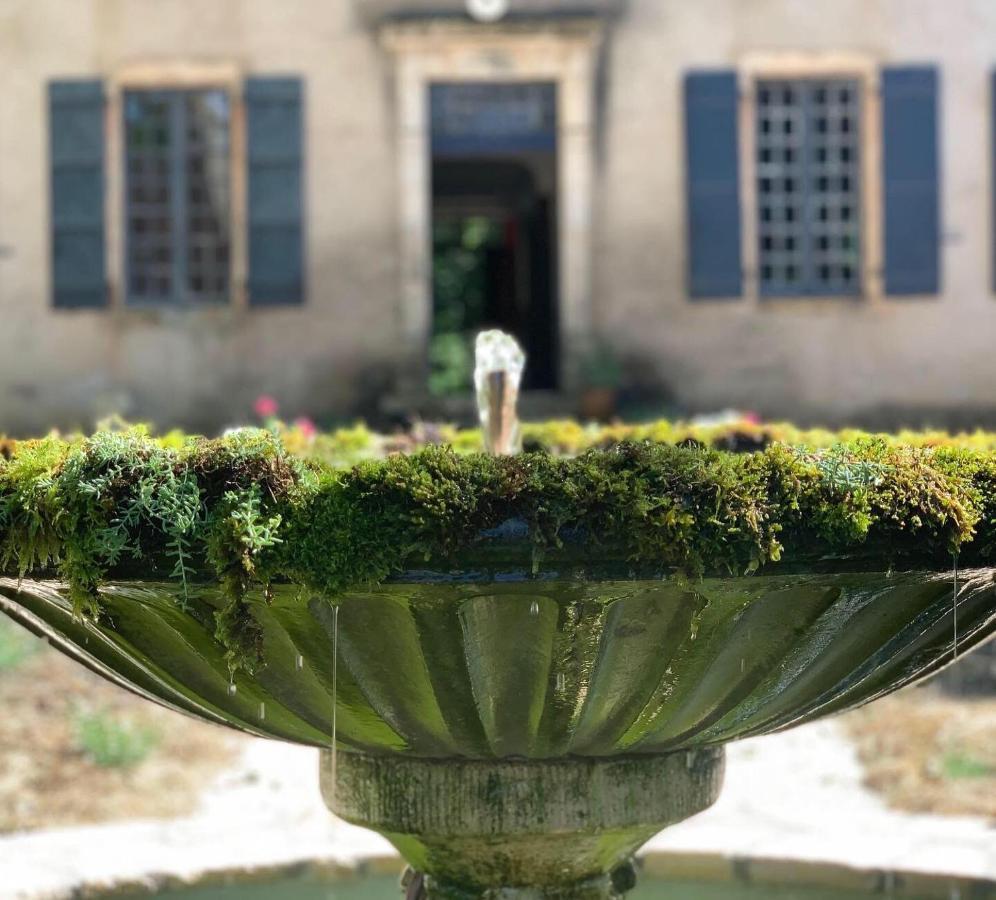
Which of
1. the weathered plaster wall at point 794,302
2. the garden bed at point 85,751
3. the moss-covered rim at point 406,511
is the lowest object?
the garden bed at point 85,751

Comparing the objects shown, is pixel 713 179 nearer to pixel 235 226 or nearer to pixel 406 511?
pixel 235 226

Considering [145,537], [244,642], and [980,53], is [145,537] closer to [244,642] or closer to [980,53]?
[244,642]

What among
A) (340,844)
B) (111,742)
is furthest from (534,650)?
(111,742)

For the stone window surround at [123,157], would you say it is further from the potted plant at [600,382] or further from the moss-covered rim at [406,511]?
the moss-covered rim at [406,511]

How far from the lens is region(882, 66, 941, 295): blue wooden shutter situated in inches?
543

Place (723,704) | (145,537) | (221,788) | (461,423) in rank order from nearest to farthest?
(145,537), (723,704), (221,788), (461,423)

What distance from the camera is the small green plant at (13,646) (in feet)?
28.5

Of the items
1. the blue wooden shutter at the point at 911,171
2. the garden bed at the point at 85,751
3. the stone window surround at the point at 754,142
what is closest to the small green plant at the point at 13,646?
the garden bed at the point at 85,751

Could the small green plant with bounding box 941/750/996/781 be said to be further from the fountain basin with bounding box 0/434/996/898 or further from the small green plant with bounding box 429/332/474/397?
the small green plant with bounding box 429/332/474/397

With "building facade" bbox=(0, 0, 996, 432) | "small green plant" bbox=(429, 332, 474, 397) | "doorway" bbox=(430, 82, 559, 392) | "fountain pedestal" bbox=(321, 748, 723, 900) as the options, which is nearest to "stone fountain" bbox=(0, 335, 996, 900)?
"fountain pedestal" bbox=(321, 748, 723, 900)

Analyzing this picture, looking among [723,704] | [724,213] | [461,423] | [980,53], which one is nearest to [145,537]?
[723,704]

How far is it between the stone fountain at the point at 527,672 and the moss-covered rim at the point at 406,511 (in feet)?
0.12

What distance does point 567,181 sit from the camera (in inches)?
540

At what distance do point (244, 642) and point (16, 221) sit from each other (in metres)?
11.8
